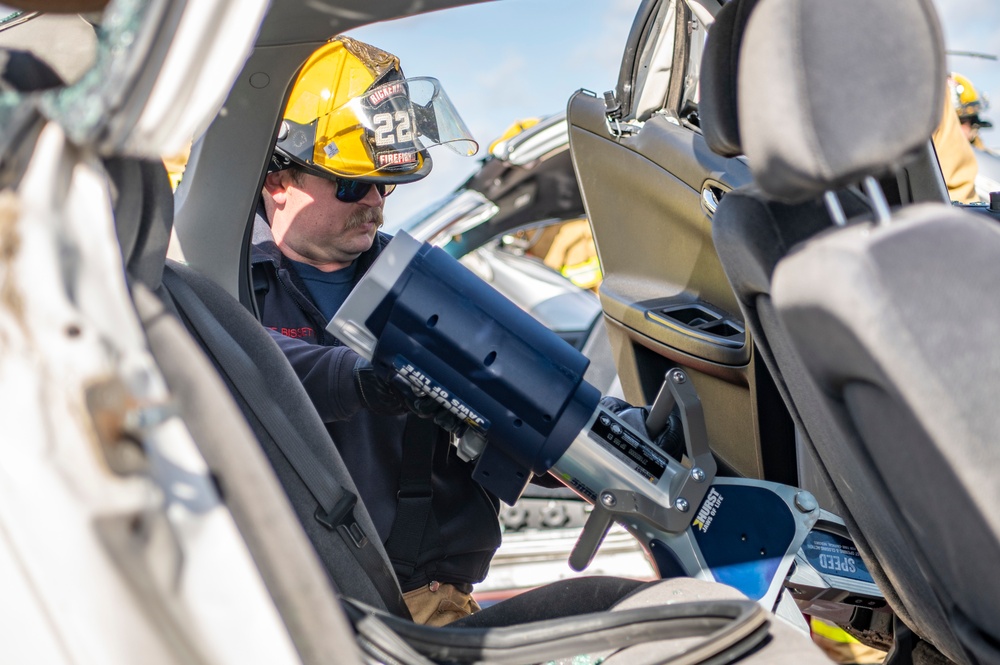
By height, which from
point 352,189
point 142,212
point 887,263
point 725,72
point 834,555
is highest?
point 725,72

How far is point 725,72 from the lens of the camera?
1.36 metres

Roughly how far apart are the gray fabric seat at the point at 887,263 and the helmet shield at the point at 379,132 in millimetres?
1154

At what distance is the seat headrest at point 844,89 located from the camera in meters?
1.08

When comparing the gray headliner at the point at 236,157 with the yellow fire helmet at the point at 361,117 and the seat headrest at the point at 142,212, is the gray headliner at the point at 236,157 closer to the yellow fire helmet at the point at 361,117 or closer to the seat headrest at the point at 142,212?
the yellow fire helmet at the point at 361,117

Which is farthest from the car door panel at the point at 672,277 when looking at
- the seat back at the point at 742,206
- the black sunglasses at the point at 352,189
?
the seat back at the point at 742,206

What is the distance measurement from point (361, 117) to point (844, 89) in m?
1.37

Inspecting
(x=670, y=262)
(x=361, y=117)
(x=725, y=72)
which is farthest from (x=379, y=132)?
(x=725, y=72)

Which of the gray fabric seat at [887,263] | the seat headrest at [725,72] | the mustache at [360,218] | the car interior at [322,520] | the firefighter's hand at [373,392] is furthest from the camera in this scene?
the mustache at [360,218]

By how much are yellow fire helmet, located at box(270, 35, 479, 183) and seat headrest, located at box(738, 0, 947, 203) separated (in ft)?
3.99

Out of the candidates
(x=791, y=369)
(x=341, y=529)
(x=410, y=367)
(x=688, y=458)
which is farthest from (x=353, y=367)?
(x=791, y=369)

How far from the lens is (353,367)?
187cm

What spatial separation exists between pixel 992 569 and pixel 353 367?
1.13 meters

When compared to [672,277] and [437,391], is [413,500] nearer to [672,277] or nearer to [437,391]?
[437,391]

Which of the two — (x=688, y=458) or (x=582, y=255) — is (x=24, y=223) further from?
(x=582, y=255)
